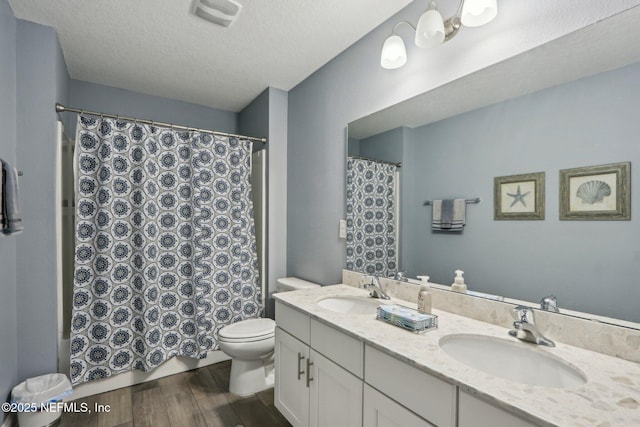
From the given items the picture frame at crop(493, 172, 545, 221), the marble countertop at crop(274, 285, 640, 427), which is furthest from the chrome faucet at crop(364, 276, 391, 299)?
the picture frame at crop(493, 172, 545, 221)

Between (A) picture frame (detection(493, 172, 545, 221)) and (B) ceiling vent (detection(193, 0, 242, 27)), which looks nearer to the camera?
(A) picture frame (detection(493, 172, 545, 221))

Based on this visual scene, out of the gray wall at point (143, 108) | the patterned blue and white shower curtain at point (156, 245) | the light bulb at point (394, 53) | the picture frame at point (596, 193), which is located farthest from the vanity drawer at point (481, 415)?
the gray wall at point (143, 108)

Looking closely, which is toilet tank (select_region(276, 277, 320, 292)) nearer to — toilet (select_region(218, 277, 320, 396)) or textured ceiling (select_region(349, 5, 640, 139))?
toilet (select_region(218, 277, 320, 396))

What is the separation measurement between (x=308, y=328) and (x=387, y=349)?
56 centimetres

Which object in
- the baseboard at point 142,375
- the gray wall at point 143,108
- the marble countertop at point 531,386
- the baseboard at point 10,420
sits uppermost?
the gray wall at point 143,108

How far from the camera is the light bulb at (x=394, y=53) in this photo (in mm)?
1578

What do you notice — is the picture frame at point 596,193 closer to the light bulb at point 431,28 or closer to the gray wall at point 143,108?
the light bulb at point 431,28

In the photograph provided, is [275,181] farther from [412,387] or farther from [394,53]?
[412,387]

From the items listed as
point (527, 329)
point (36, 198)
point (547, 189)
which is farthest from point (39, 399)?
point (547, 189)

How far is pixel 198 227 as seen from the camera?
2.48 meters

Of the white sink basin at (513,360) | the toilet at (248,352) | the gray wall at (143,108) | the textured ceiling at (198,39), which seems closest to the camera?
the white sink basin at (513,360)

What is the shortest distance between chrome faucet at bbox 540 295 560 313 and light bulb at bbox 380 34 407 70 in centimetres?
128

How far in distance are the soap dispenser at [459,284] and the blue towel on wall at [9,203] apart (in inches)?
84.2

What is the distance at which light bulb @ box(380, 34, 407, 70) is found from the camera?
158 centimetres
